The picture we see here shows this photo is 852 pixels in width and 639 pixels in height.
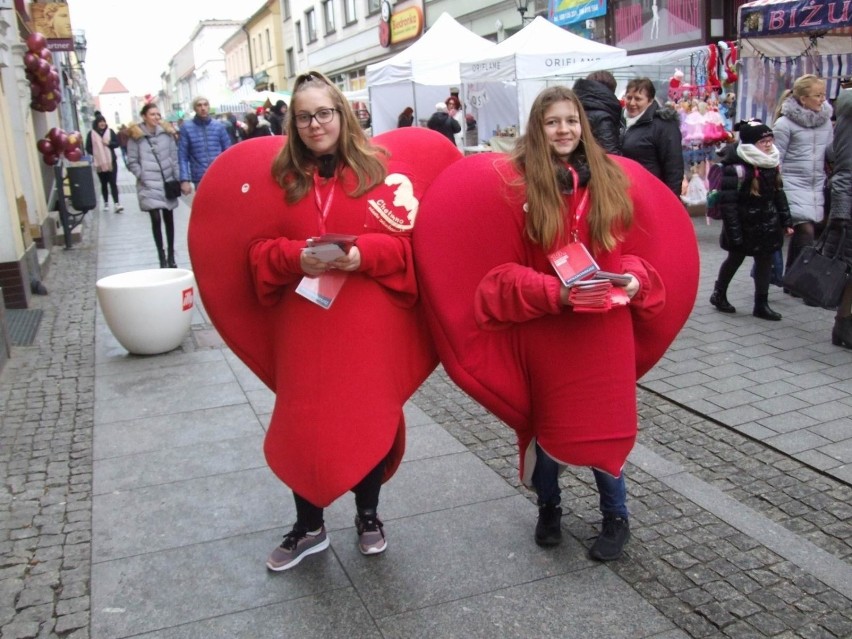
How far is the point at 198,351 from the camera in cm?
650

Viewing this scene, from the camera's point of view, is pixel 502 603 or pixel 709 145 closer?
pixel 502 603

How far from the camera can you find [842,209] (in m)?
5.64

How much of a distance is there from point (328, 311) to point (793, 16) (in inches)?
315

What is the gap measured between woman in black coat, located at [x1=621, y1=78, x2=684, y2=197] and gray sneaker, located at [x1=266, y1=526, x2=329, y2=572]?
409 centimetres

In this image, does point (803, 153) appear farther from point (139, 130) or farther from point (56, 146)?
point (56, 146)

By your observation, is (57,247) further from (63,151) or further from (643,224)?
(643,224)

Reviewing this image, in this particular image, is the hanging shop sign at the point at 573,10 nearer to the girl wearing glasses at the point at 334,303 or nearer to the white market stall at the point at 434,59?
the white market stall at the point at 434,59

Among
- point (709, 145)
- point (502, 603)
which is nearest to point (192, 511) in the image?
point (502, 603)

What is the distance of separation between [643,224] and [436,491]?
168cm

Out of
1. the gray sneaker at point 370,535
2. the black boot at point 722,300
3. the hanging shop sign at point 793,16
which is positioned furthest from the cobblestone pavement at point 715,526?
the hanging shop sign at point 793,16

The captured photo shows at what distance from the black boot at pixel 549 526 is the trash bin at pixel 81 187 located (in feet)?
34.6

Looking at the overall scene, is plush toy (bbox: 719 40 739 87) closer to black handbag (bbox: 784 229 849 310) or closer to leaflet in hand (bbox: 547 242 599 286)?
black handbag (bbox: 784 229 849 310)

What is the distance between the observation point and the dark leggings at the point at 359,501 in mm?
3186

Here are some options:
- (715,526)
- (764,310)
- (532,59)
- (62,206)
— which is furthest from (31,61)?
(715,526)
